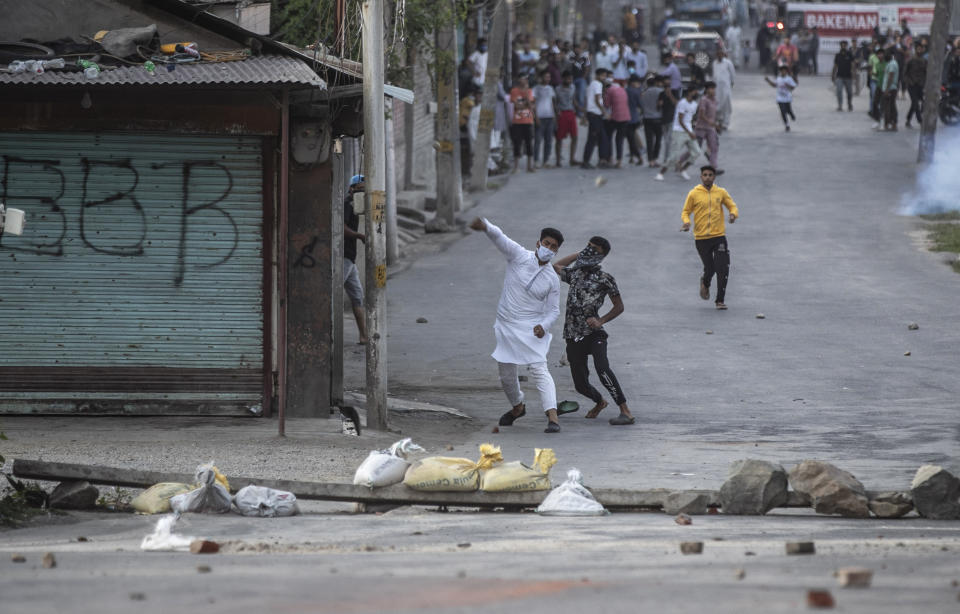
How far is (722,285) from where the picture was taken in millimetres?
16078

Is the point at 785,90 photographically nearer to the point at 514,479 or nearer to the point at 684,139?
the point at 684,139

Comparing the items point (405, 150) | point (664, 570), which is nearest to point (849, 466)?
point (664, 570)

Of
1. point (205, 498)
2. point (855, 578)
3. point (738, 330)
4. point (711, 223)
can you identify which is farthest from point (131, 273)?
point (711, 223)

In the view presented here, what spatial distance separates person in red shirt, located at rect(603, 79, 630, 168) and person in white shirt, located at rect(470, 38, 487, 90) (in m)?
2.98

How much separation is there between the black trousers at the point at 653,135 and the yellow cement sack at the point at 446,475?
Answer: 1974cm

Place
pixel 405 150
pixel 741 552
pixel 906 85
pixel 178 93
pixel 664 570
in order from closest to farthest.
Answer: pixel 664 570 < pixel 741 552 < pixel 178 93 < pixel 405 150 < pixel 906 85

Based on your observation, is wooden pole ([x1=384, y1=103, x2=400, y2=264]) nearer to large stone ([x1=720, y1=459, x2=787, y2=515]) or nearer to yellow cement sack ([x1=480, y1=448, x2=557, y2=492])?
yellow cement sack ([x1=480, y1=448, x2=557, y2=492])

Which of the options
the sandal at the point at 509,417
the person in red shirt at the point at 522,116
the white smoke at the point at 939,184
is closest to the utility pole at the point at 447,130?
the person in red shirt at the point at 522,116

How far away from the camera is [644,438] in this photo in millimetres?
10500

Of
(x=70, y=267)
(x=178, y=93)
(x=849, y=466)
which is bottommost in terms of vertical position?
(x=849, y=466)

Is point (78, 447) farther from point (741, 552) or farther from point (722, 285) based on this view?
point (722, 285)

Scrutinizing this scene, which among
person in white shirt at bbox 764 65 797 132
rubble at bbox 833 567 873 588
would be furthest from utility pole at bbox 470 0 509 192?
rubble at bbox 833 567 873 588

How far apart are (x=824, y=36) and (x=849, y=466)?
38573 mm

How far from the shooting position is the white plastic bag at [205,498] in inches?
300
